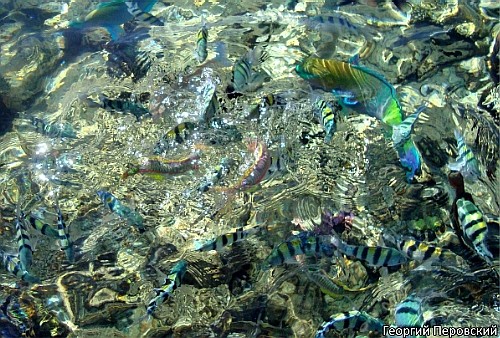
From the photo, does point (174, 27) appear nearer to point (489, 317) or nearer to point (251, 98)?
point (251, 98)

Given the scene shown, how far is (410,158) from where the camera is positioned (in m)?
4.06

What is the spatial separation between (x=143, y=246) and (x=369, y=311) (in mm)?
1798

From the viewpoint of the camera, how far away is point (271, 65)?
18.4ft

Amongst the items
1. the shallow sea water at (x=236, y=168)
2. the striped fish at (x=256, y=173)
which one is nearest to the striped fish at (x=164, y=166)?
the shallow sea water at (x=236, y=168)

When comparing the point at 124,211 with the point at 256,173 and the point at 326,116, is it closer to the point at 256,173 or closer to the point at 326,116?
the point at 256,173

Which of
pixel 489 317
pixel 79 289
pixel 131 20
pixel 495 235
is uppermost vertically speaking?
pixel 131 20

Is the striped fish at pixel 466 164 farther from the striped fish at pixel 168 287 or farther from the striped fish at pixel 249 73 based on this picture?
the striped fish at pixel 168 287

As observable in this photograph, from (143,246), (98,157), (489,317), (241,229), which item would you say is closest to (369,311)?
(489,317)

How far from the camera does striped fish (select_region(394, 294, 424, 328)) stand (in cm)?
294

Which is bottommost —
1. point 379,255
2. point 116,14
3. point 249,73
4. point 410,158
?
point 379,255

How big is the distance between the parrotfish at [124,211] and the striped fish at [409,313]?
6.87 feet

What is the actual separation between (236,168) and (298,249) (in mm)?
1287

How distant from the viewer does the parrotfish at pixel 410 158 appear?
392cm

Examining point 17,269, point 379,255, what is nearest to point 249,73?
point 379,255
